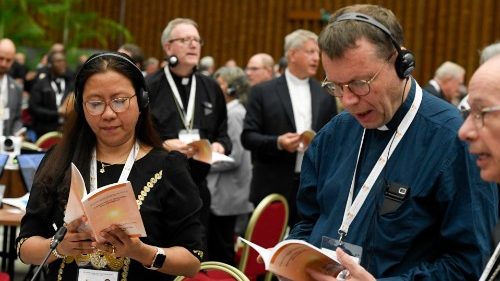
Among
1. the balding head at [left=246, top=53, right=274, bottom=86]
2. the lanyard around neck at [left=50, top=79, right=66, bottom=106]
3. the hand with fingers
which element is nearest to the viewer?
the hand with fingers

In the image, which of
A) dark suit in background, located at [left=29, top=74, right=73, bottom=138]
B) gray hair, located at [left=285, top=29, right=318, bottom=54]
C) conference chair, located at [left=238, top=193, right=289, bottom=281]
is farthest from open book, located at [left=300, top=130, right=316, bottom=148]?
dark suit in background, located at [left=29, top=74, right=73, bottom=138]

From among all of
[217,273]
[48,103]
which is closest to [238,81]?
[48,103]

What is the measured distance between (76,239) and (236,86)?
195 inches

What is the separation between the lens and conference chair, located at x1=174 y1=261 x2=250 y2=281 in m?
3.04

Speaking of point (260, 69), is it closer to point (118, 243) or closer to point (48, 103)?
point (48, 103)

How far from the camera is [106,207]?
2.48m

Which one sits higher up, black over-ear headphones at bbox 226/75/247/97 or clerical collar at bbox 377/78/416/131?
clerical collar at bbox 377/78/416/131

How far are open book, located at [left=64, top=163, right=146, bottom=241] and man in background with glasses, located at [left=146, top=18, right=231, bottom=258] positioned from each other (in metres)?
2.76

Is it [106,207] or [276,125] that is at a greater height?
[106,207]

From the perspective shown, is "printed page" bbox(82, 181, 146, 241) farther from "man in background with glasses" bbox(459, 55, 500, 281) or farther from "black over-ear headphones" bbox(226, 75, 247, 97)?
"black over-ear headphones" bbox(226, 75, 247, 97)

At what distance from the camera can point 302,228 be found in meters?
2.78

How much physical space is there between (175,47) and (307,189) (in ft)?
10.2

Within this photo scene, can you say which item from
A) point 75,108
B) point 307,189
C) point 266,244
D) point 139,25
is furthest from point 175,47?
point 139,25

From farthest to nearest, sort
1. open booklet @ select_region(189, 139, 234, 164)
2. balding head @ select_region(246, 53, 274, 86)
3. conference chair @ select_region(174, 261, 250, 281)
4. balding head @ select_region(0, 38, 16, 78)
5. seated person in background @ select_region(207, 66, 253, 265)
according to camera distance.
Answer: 1. balding head @ select_region(246, 53, 274, 86)
2. balding head @ select_region(0, 38, 16, 78)
3. seated person in background @ select_region(207, 66, 253, 265)
4. open booklet @ select_region(189, 139, 234, 164)
5. conference chair @ select_region(174, 261, 250, 281)
